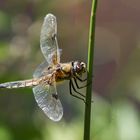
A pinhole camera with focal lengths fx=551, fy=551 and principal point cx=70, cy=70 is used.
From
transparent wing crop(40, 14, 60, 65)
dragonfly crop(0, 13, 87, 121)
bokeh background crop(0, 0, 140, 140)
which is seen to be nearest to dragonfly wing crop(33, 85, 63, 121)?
dragonfly crop(0, 13, 87, 121)

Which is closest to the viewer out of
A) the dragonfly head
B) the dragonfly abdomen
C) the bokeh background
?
the dragonfly head

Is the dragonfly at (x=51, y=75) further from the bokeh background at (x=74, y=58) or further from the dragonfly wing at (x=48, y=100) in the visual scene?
the bokeh background at (x=74, y=58)

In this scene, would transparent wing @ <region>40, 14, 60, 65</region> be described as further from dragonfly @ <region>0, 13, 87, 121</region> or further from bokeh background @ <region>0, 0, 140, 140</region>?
bokeh background @ <region>0, 0, 140, 140</region>

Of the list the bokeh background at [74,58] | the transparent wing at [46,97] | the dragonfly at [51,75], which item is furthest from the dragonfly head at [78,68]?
the bokeh background at [74,58]

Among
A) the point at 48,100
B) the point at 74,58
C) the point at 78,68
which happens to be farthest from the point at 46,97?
the point at 74,58

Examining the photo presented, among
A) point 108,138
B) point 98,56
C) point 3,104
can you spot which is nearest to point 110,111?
point 108,138

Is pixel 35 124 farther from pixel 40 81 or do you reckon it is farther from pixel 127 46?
pixel 127 46
